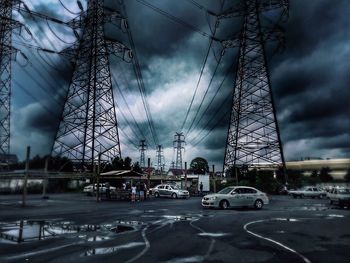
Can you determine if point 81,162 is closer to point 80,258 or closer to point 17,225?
point 17,225

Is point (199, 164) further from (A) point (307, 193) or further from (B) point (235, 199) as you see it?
(B) point (235, 199)

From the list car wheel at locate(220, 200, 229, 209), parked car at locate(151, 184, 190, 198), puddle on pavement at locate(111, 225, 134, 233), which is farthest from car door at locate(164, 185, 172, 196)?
puddle on pavement at locate(111, 225, 134, 233)

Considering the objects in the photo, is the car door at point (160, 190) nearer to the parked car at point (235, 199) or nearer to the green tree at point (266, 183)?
the green tree at point (266, 183)

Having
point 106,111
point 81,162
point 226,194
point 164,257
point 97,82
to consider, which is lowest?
point 164,257

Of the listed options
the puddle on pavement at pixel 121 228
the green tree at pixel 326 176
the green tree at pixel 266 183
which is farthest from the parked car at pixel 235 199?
the green tree at pixel 326 176

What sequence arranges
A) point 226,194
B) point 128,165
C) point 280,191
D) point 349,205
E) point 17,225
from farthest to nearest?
1. point 128,165
2. point 280,191
3. point 349,205
4. point 226,194
5. point 17,225

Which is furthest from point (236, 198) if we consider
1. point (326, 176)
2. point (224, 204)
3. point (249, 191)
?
point (326, 176)

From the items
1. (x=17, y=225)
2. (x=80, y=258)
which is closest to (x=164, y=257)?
(x=80, y=258)
